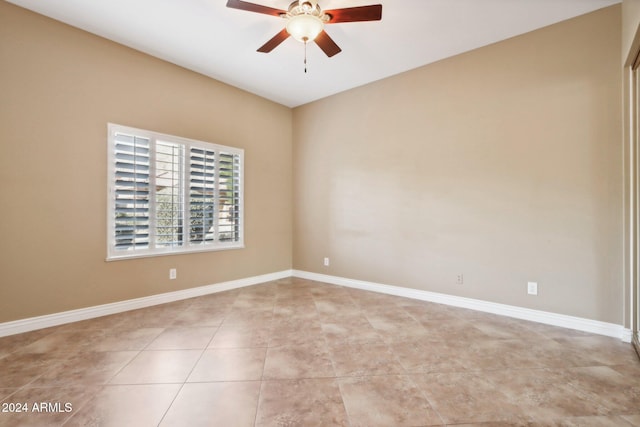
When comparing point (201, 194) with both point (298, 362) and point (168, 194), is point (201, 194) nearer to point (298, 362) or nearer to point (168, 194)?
point (168, 194)

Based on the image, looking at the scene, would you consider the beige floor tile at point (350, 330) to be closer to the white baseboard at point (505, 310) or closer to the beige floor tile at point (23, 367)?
the white baseboard at point (505, 310)

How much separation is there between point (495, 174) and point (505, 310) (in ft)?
5.04

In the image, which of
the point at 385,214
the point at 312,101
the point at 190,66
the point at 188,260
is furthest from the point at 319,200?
the point at 190,66

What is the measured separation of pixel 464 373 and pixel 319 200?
3393mm

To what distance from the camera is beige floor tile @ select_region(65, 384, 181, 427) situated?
155cm

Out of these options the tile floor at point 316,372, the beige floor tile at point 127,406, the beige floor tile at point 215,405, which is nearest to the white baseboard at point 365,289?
the tile floor at point 316,372

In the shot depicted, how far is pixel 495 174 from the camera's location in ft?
10.6

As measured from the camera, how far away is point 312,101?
501 cm

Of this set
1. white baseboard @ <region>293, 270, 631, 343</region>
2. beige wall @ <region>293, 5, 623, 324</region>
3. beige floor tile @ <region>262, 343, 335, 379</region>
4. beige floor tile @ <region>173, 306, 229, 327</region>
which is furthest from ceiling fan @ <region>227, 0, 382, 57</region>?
white baseboard @ <region>293, 270, 631, 343</region>

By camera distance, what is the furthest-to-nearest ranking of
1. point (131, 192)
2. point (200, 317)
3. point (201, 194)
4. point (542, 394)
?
point (201, 194), point (131, 192), point (200, 317), point (542, 394)

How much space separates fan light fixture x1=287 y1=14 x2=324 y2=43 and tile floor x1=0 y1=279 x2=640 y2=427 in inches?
106

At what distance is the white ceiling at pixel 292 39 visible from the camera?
268 cm

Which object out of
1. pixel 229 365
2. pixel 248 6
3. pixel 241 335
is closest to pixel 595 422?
pixel 229 365

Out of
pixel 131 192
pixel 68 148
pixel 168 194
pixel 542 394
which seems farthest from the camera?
pixel 168 194
